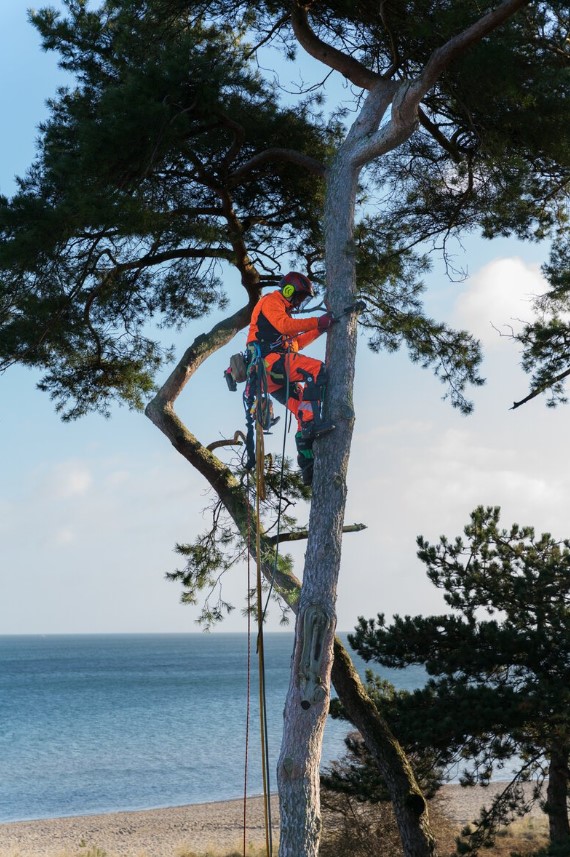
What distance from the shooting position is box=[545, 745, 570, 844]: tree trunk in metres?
9.23

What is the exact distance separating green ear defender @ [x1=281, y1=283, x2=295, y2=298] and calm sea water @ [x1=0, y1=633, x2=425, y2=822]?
20381mm

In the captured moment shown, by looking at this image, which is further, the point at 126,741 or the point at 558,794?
the point at 126,741

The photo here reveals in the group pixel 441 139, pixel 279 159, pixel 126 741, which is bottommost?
pixel 126 741

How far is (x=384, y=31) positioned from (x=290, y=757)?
6.12 meters

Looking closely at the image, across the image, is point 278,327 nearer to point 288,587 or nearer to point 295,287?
point 295,287

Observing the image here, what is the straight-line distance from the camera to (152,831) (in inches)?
775

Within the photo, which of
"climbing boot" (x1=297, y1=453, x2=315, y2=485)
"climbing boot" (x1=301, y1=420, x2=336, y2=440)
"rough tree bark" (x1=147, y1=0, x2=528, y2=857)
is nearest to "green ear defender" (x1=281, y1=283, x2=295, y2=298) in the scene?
"rough tree bark" (x1=147, y1=0, x2=528, y2=857)

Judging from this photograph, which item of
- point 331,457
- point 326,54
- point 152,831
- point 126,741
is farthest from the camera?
point 126,741

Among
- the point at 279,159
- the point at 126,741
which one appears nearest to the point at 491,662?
the point at 279,159

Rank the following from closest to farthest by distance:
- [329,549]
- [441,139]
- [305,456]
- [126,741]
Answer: [329,549] → [305,456] → [441,139] → [126,741]

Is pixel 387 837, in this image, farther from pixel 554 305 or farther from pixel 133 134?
pixel 133 134

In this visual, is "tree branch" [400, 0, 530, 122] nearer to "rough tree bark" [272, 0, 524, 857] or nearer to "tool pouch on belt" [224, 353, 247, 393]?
"rough tree bark" [272, 0, 524, 857]

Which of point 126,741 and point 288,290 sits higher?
point 288,290

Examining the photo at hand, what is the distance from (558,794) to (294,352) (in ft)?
19.2
